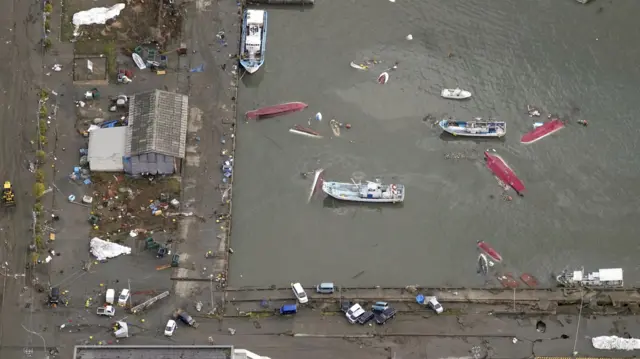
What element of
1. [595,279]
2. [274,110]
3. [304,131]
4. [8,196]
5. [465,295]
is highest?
[274,110]

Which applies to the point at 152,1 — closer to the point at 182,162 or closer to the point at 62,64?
the point at 62,64

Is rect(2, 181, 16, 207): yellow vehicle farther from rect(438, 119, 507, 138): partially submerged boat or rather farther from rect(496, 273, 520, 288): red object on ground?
rect(496, 273, 520, 288): red object on ground

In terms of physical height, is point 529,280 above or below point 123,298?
above

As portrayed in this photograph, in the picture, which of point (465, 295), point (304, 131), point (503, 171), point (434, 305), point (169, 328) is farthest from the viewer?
point (304, 131)

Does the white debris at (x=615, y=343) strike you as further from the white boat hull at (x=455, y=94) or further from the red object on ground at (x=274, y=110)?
the red object on ground at (x=274, y=110)

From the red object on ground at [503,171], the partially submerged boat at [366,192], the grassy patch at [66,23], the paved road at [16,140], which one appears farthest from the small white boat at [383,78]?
the paved road at [16,140]

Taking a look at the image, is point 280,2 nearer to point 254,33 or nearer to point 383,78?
point 254,33

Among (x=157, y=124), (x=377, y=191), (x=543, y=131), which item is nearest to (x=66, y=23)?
(x=157, y=124)

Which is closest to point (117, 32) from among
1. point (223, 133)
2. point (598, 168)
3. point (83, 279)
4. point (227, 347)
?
point (223, 133)

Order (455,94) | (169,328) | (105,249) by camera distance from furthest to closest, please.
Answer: (455,94), (105,249), (169,328)
